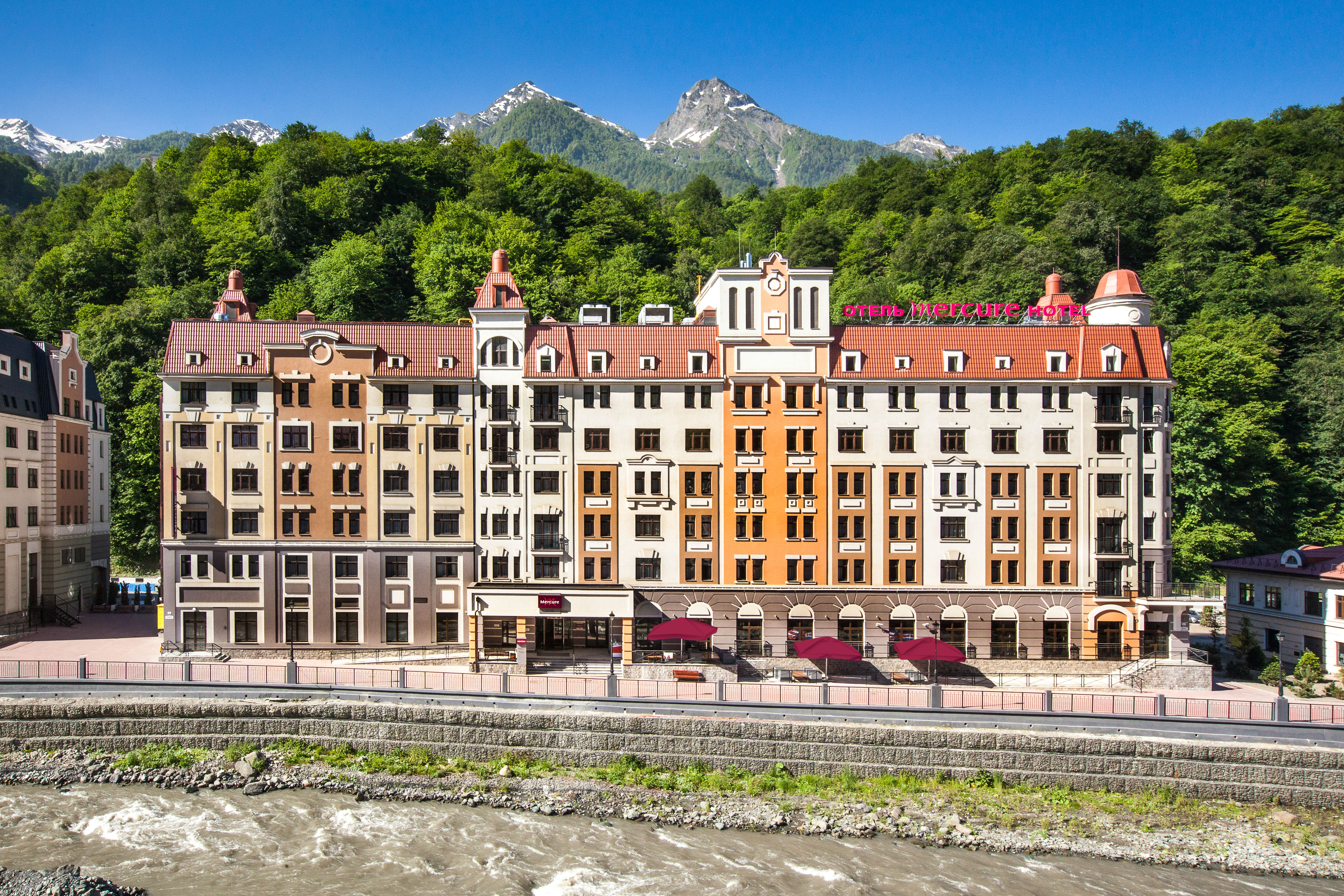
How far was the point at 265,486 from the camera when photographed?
43.9 meters

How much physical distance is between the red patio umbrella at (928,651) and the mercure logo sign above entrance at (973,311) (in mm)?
19625

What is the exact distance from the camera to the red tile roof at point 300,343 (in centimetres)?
4406

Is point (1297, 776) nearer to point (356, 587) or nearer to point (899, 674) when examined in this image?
point (899, 674)

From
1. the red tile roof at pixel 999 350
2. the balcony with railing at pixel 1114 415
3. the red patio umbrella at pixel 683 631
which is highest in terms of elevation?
the red tile roof at pixel 999 350

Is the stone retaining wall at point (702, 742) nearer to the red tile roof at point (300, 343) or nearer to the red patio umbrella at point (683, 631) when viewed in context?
the red patio umbrella at point (683, 631)

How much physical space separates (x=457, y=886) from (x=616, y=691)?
36.5 feet

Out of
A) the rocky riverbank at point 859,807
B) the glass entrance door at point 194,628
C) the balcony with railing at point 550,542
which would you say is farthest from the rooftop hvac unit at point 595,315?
the glass entrance door at point 194,628

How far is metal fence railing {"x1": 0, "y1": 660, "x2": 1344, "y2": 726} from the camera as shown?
110 ft

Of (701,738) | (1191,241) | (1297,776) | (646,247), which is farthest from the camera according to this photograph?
(646,247)

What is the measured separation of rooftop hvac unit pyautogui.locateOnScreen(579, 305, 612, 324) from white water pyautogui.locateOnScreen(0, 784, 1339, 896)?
28.2 meters

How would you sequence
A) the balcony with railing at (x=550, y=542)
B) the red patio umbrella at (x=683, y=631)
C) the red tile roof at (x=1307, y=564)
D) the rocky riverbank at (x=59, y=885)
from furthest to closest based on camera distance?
the balcony with railing at (x=550, y=542) < the red tile roof at (x=1307, y=564) < the red patio umbrella at (x=683, y=631) < the rocky riverbank at (x=59, y=885)

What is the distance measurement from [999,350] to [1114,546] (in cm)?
1221

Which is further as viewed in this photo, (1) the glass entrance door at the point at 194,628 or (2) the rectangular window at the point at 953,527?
(2) the rectangular window at the point at 953,527

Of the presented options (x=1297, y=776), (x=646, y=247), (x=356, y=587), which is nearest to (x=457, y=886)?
(x=356, y=587)
